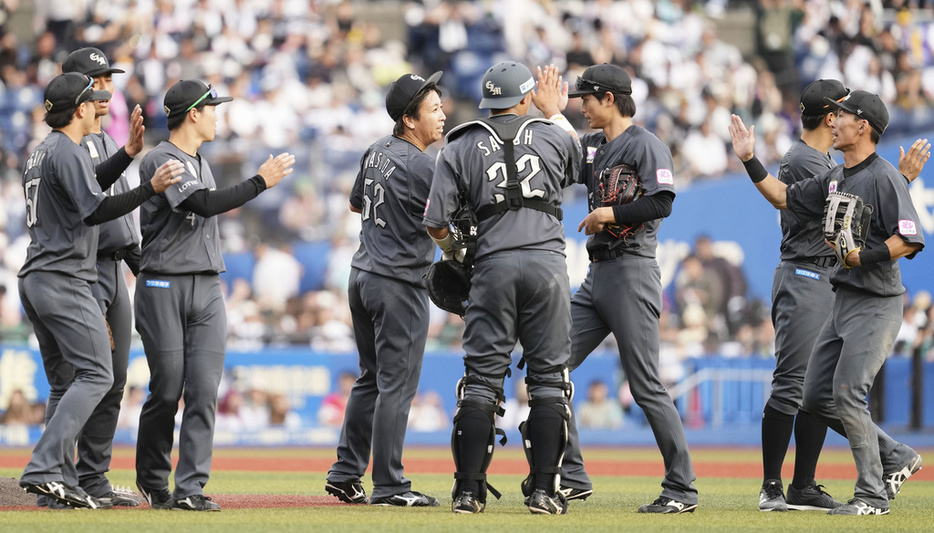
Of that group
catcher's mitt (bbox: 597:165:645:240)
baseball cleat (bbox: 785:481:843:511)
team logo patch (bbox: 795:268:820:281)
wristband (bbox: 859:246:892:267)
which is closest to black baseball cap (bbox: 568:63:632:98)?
catcher's mitt (bbox: 597:165:645:240)

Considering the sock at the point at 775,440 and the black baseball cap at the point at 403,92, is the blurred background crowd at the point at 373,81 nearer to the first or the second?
the sock at the point at 775,440

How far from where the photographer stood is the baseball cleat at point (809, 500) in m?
7.32

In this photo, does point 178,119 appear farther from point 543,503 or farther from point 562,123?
point 543,503

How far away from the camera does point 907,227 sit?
265 inches

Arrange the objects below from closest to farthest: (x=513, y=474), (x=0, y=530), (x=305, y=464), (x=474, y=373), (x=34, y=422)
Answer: (x=0, y=530)
(x=474, y=373)
(x=513, y=474)
(x=305, y=464)
(x=34, y=422)

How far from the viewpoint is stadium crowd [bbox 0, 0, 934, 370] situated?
16.4m

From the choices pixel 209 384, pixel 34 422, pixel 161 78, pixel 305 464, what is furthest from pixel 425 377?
pixel 209 384

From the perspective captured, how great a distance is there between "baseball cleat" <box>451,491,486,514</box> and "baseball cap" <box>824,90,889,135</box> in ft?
10.5

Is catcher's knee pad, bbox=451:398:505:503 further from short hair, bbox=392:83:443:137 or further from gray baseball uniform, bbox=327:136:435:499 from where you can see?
short hair, bbox=392:83:443:137

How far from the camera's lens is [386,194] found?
24.2 ft

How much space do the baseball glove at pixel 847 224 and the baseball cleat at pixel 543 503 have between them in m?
2.19

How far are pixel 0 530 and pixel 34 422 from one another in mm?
9721

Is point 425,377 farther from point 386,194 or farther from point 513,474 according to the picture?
point 386,194

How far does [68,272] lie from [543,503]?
3000 millimetres
